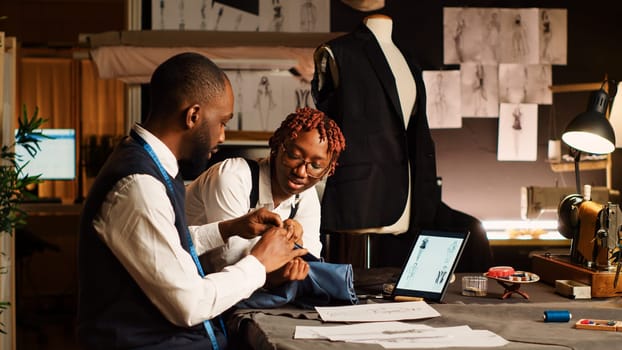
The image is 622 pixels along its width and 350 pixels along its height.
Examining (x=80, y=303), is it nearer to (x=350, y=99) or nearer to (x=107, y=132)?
(x=350, y=99)

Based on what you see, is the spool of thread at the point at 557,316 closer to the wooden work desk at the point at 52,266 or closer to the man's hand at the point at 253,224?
the man's hand at the point at 253,224

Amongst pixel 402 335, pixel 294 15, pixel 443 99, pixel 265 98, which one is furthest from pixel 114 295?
pixel 443 99

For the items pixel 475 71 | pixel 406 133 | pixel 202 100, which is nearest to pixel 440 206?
pixel 406 133

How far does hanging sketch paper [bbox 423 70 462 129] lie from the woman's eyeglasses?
3.22 metres

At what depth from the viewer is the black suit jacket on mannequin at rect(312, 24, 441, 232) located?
3.77 meters

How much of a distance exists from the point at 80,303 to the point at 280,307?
0.58 m

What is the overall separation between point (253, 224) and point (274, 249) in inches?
9.4

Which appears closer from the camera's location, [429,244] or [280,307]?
[280,307]

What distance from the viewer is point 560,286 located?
8.88 ft

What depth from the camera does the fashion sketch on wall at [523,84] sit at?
5.93 metres

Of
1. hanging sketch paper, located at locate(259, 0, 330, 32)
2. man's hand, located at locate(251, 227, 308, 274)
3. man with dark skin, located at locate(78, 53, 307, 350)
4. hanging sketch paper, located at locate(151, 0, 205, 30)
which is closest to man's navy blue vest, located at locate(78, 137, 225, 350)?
man with dark skin, located at locate(78, 53, 307, 350)

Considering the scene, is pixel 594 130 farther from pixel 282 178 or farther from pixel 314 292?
pixel 314 292

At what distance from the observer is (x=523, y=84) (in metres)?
5.93

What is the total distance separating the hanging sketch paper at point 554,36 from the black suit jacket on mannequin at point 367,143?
2.37 metres
